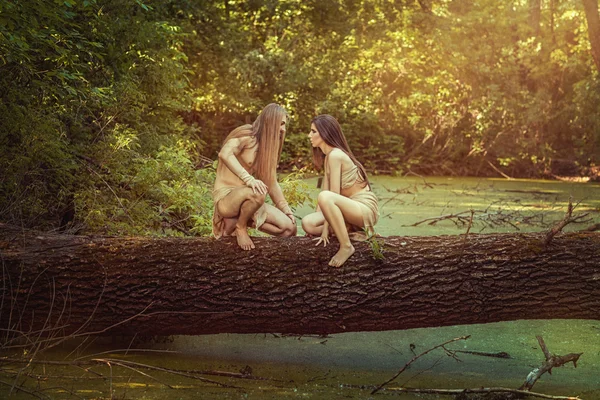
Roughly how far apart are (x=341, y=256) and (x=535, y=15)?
68.4 feet

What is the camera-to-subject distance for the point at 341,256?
17.1 feet

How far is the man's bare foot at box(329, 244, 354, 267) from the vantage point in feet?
17.1

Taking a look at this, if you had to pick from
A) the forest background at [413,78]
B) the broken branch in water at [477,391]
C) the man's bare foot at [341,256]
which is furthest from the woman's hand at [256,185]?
the forest background at [413,78]

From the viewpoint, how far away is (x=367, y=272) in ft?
17.2

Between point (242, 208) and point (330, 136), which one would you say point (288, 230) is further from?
point (330, 136)

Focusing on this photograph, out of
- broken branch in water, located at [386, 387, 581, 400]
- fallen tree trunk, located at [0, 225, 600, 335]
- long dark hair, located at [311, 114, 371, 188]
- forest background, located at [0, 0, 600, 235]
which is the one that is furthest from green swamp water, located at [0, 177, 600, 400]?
forest background, located at [0, 0, 600, 235]

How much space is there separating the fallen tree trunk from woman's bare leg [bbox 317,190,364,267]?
7cm

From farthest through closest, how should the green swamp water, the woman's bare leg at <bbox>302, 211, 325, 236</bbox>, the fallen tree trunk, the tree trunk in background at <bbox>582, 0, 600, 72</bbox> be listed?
the tree trunk in background at <bbox>582, 0, 600, 72</bbox>
the woman's bare leg at <bbox>302, 211, 325, 236</bbox>
the fallen tree trunk
the green swamp water

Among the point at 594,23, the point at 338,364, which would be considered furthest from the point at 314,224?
the point at 594,23

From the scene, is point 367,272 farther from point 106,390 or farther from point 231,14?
point 231,14

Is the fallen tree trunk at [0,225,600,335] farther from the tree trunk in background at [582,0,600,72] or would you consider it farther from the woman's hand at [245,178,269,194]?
the tree trunk in background at [582,0,600,72]

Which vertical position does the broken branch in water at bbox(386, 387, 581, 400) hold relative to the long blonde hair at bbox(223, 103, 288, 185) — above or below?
below

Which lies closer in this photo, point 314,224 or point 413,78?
point 314,224

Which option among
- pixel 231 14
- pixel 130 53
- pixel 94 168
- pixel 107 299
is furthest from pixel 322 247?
pixel 231 14
